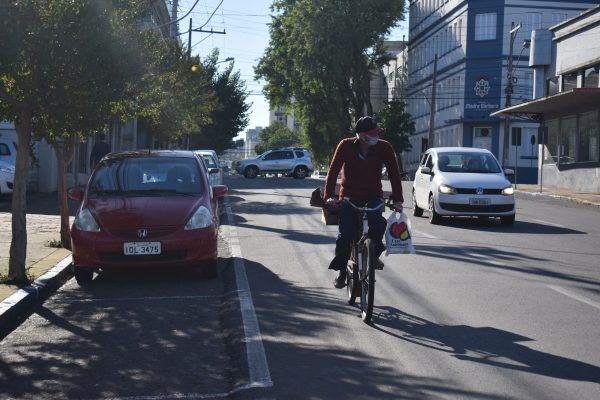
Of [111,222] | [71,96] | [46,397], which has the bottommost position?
[46,397]

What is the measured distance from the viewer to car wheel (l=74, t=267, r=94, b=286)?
10383mm

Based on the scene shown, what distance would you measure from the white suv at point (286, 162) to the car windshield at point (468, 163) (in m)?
32.8

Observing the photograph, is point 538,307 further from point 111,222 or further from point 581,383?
point 111,222

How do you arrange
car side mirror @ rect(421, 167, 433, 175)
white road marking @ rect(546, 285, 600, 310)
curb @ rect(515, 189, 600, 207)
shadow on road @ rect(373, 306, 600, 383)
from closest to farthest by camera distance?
1. shadow on road @ rect(373, 306, 600, 383)
2. white road marking @ rect(546, 285, 600, 310)
3. car side mirror @ rect(421, 167, 433, 175)
4. curb @ rect(515, 189, 600, 207)

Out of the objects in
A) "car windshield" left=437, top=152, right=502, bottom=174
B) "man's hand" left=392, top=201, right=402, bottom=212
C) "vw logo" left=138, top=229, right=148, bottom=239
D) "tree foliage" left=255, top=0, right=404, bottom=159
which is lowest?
"vw logo" left=138, top=229, right=148, bottom=239

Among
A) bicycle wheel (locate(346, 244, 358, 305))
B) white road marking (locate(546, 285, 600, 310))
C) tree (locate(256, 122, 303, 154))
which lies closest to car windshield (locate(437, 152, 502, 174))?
white road marking (locate(546, 285, 600, 310))

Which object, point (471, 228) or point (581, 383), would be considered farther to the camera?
point (471, 228)

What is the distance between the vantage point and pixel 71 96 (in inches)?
407

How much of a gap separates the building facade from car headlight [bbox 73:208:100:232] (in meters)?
24.6

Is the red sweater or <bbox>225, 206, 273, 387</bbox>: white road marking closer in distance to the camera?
<bbox>225, 206, 273, 387</bbox>: white road marking

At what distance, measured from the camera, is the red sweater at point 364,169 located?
26.5 ft

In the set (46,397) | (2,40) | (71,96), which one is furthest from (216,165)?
(46,397)

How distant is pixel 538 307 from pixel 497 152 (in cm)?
5264

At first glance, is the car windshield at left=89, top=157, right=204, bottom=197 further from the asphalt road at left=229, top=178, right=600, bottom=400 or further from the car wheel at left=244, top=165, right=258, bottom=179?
the car wheel at left=244, top=165, right=258, bottom=179
